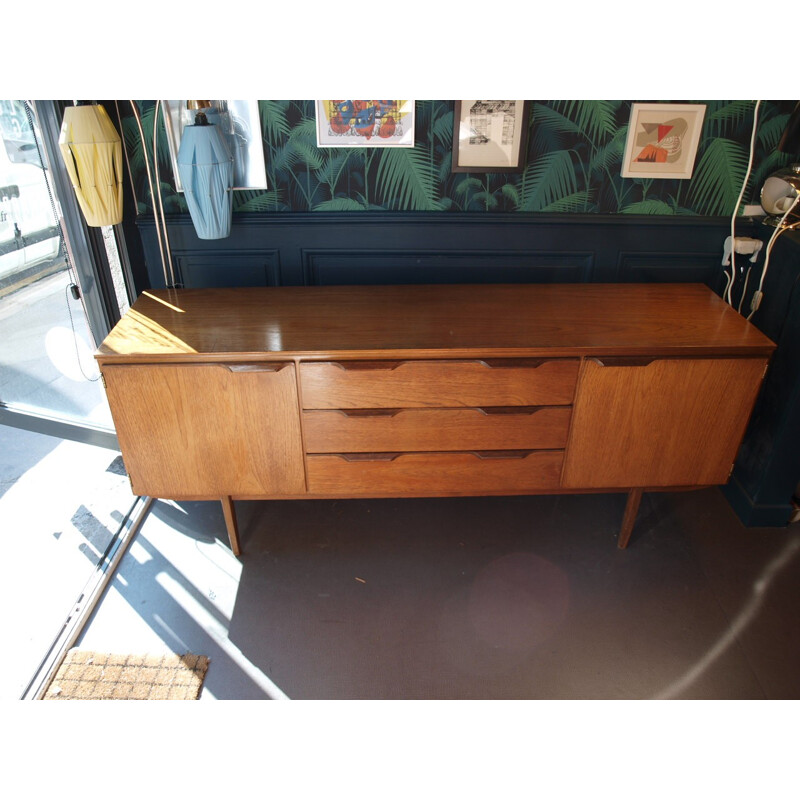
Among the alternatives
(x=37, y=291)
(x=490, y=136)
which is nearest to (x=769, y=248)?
(x=490, y=136)

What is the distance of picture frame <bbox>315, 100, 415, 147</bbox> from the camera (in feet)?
6.76

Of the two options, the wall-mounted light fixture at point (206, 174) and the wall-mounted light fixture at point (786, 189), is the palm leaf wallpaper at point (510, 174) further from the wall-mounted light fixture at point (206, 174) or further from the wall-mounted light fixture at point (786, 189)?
the wall-mounted light fixture at point (206, 174)

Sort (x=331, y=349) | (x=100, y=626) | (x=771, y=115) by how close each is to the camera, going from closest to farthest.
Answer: (x=331, y=349)
(x=100, y=626)
(x=771, y=115)

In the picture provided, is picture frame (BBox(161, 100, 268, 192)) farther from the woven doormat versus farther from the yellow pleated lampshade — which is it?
the woven doormat

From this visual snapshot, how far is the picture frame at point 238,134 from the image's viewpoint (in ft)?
6.74

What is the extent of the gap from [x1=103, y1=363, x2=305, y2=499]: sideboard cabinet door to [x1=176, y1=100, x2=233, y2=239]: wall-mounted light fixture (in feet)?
1.88

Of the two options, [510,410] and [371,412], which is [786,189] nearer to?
[510,410]

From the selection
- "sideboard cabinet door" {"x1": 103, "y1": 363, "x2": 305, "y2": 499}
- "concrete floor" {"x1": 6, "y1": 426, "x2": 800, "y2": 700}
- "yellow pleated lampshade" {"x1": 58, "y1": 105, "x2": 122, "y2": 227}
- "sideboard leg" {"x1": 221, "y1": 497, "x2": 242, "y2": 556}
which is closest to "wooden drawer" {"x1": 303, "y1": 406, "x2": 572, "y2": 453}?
"sideboard cabinet door" {"x1": 103, "y1": 363, "x2": 305, "y2": 499}

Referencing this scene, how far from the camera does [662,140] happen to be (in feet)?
6.98
